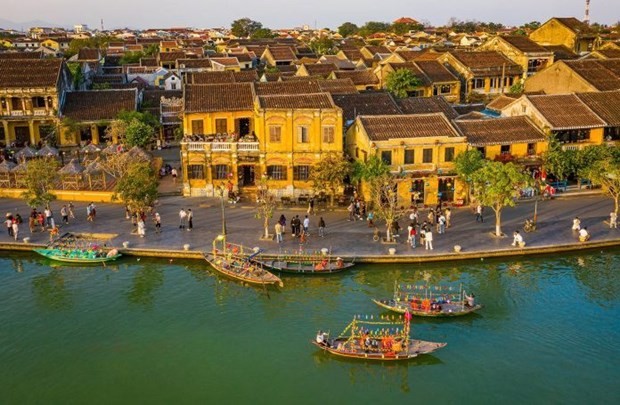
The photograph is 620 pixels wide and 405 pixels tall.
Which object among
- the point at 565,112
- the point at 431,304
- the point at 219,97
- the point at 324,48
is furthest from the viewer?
the point at 324,48

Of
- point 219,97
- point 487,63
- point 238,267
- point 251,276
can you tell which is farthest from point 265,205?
point 487,63

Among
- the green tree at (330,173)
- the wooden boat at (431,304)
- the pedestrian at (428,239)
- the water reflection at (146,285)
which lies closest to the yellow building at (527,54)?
the green tree at (330,173)

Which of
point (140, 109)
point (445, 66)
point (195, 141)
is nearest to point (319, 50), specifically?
point (445, 66)

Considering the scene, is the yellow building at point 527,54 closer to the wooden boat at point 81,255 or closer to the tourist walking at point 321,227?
the tourist walking at point 321,227

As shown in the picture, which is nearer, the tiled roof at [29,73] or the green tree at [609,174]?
the green tree at [609,174]

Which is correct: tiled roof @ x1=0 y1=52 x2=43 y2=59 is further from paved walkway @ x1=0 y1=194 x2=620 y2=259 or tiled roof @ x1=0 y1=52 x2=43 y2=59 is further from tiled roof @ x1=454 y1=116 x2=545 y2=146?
tiled roof @ x1=454 y1=116 x2=545 y2=146

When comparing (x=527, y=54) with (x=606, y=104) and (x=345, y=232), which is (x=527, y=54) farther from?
(x=345, y=232)
